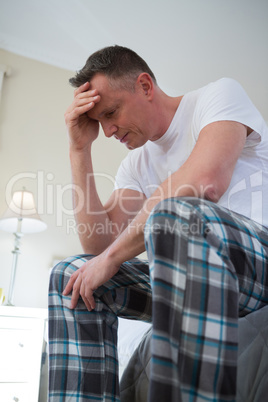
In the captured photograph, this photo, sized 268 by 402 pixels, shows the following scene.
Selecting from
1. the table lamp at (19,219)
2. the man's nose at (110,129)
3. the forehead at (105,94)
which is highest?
the forehead at (105,94)

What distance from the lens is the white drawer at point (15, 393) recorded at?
5.64 feet

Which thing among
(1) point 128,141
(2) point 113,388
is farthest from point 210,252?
(1) point 128,141

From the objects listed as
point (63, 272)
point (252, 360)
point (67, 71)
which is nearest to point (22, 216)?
point (67, 71)

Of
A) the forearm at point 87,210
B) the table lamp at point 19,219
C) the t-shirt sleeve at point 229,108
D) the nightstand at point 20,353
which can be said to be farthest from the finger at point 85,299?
the table lamp at point 19,219

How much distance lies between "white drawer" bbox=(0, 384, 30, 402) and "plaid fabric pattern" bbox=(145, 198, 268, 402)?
4.73ft

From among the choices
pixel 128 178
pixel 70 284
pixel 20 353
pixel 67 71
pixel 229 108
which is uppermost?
pixel 67 71

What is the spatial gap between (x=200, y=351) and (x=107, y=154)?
274 centimetres

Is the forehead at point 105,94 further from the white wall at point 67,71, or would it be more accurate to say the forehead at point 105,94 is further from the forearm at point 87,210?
the white wall at point 67,71

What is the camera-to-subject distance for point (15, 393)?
1.75m

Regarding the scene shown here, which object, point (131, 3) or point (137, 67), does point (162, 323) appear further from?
point (131, 3)

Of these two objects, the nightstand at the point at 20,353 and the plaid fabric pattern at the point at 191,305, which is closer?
the plaid fabric pattern at the point at 191,305

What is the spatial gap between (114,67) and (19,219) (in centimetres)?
151

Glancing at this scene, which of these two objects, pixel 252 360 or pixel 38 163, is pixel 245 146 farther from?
pixel 38 163

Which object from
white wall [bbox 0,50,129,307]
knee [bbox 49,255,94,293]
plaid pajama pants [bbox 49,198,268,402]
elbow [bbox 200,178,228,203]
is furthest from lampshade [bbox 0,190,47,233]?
plaid pajama pants [bbox 49,198,268,402]
